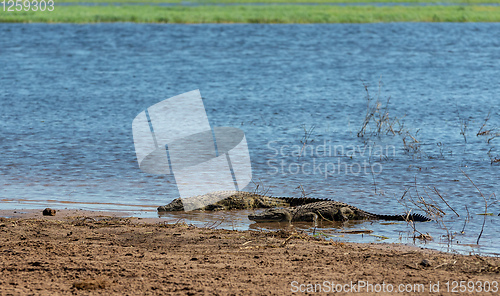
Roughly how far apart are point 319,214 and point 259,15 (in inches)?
1595

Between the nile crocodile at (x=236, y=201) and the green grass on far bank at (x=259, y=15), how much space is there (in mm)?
36387

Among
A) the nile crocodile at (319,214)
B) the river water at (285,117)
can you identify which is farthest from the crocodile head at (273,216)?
the river water at (285,117)

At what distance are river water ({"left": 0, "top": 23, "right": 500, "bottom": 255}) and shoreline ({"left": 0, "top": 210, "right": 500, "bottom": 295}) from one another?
804 millimetres

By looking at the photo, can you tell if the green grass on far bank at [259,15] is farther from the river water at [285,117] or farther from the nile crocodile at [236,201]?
the nile crocodile at [236,201]

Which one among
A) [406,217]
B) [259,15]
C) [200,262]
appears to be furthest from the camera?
[259,15]

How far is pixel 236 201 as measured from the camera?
28.4ft

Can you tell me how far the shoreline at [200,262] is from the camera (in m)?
4.99

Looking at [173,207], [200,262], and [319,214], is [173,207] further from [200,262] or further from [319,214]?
[200,262]

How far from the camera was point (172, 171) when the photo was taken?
34.6ft

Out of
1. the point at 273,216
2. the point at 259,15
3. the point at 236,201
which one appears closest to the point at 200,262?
the point at 273,216

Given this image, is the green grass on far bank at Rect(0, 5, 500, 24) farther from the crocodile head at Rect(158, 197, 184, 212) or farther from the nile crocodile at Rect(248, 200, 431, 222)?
the nile crocodile at Rect(248, 200, 431, 222)

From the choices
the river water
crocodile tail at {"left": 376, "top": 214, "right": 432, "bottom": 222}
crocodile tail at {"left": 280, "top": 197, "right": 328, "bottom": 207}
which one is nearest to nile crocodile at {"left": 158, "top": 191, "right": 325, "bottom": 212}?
crocodile tail at {"left": 280, "top": 197, "right": 328, "bottom": 207}

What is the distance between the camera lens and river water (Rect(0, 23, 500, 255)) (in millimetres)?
8727

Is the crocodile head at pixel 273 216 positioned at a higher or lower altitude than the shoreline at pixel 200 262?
lower
